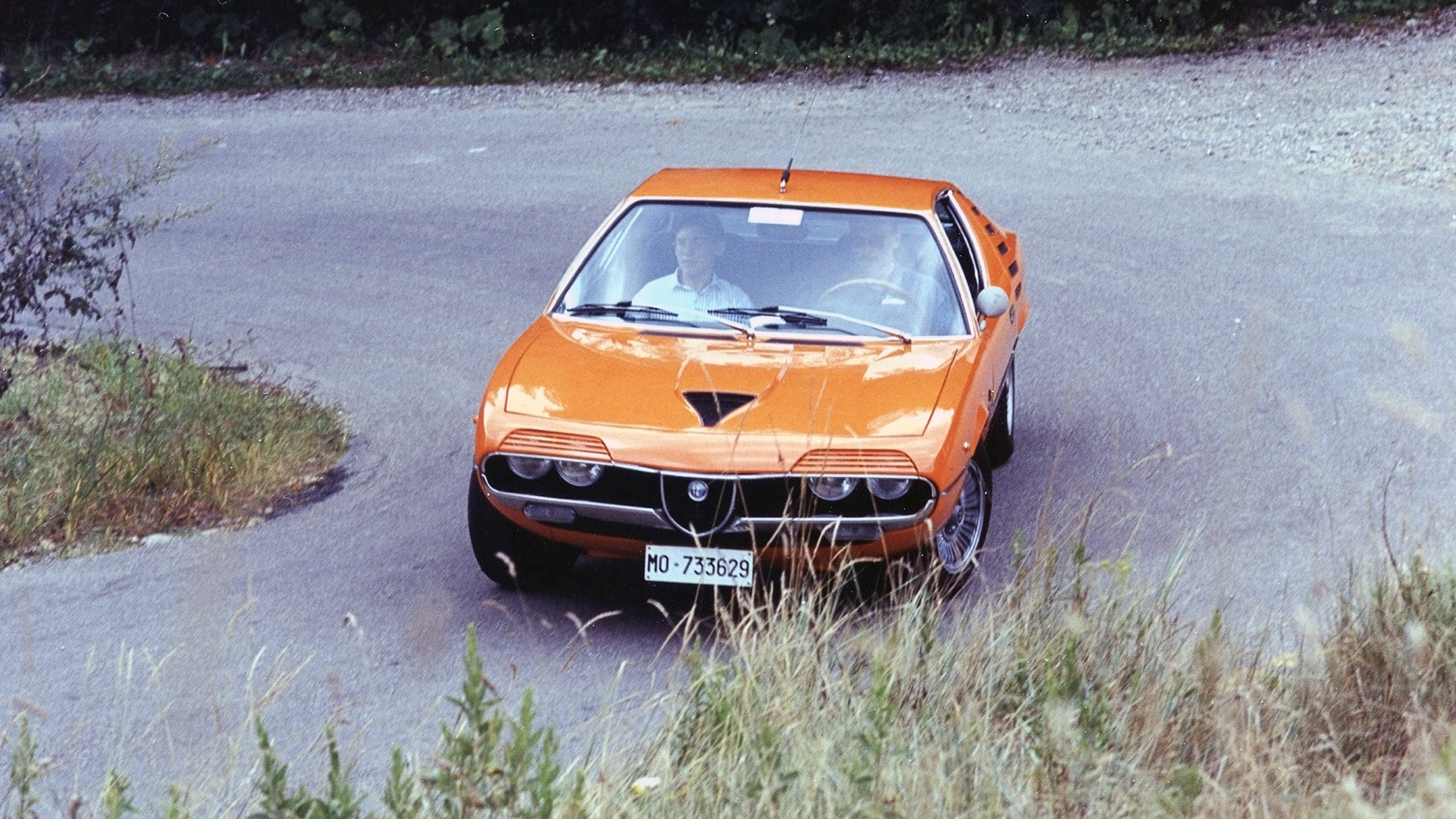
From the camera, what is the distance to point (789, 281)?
7.08 metres

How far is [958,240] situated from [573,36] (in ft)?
44.4

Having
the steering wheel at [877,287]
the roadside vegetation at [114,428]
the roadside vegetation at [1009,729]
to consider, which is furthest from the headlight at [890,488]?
the roadside vegetation at [114,428]

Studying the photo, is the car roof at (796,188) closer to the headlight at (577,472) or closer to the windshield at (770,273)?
the windshield at (770,273)

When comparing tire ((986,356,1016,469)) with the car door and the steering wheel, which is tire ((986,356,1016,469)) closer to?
the car door

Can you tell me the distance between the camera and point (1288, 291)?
10.6 meters

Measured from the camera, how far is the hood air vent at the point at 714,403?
5.93 meters

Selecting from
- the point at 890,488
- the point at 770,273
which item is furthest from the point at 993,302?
the point at 890,488

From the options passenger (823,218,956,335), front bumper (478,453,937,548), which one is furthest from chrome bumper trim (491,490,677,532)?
passenger (823,218,956,335)

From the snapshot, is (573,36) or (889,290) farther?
(573,36)

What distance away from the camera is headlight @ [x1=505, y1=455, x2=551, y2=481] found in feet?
19.4

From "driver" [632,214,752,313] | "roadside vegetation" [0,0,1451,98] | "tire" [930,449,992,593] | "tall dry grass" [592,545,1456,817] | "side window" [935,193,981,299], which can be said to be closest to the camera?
"tall dry grass" [592,545,1456,817]

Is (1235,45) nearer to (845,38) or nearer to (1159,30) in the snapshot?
(1159,30)

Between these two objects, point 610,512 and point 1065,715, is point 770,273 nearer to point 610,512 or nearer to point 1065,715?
point 610,512

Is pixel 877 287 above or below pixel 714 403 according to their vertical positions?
above
